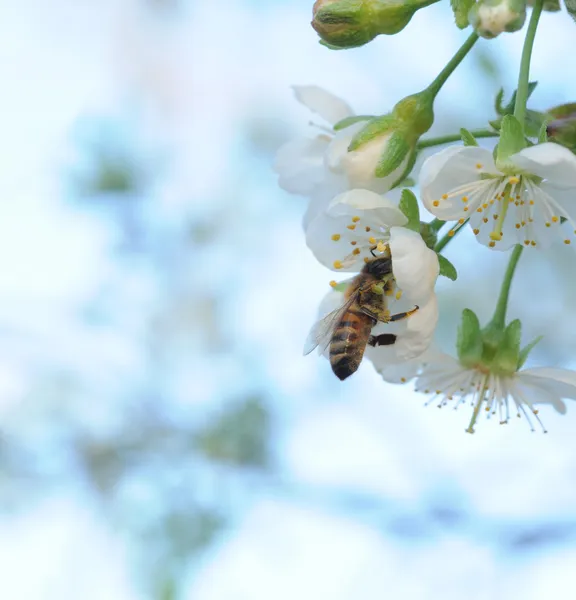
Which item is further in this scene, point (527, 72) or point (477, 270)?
point (477, 270)

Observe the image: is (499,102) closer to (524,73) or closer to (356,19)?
(524,73)

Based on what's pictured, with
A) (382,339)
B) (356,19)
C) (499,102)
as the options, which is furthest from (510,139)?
(382,339)

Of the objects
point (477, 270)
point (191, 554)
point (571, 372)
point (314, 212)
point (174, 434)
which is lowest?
point (571, 372)

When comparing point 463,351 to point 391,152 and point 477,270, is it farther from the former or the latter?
point 477,270

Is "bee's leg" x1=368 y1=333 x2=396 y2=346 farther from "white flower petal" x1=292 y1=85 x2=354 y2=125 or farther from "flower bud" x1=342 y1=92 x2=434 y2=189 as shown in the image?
"white flower petal" x1=292 y1=85 x2=354 y2=125

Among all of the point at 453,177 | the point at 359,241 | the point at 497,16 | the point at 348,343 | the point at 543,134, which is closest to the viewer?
the point at 497,16

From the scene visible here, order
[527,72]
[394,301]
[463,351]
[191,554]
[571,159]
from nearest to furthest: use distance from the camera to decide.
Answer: [571,159] < [527,72] < [394,301] < [463,351] < [191,554]

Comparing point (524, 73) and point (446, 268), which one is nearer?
point (524, 73)

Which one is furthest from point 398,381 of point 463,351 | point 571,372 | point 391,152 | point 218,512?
point 218,512
